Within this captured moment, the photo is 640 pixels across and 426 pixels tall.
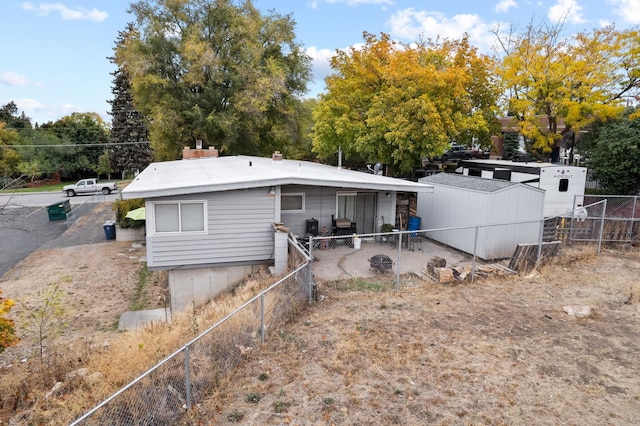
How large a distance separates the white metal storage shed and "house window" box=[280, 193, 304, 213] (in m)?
5.35

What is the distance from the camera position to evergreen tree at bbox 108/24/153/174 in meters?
47.1

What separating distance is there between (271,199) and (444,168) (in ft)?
64.9

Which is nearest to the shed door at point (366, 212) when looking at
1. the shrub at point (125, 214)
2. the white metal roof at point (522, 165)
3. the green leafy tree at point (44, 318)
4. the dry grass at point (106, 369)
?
the dry grass at point (106, 369)

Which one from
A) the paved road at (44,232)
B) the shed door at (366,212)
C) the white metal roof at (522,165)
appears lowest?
the paved road at (44,232)

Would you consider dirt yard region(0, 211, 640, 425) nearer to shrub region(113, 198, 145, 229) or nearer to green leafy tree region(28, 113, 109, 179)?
shrub region(113, 198, 145, 229)

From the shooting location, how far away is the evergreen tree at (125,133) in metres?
47.1

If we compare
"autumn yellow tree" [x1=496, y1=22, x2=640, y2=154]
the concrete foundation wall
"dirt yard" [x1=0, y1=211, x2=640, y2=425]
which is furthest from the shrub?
"autumn yellow tree" [x1=496, y1=22, x2=640, y2=154]

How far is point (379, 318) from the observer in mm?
8742

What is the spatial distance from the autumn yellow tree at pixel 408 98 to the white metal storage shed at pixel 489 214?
637 centimetres

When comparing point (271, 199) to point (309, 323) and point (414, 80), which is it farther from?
point (414, 80)

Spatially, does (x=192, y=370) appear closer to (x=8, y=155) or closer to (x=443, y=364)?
(x=443, y=364)

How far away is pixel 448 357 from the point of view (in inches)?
284

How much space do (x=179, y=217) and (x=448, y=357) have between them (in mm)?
8048

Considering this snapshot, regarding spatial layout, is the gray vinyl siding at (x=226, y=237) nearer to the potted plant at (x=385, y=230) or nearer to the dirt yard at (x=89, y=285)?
the dirt yard at (x=89, y=285)
